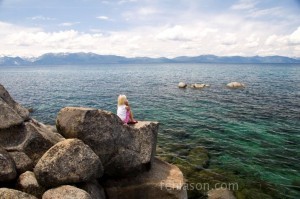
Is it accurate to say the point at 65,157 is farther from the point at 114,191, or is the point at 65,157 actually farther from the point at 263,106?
the point at 263,106

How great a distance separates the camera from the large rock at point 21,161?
13.8 metres

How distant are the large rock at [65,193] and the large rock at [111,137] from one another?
11.0 feet

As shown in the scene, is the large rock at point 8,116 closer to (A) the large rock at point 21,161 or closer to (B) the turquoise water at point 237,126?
(A) the large rock at point 21,161

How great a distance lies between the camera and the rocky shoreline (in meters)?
12.9

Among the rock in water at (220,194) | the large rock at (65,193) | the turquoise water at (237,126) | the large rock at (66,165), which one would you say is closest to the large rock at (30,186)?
the large rock at (66,165)

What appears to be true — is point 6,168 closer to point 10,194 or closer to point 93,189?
point 10,194

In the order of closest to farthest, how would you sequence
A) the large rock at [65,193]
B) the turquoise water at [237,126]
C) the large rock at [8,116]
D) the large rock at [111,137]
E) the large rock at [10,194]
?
the large rock at [10,194], the large rock at [65,193], the large rock at [8,116], the large rock at [111,137], the turquoise water at [237,126]

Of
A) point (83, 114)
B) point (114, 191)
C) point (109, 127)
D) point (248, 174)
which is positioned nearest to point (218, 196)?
point (248, 174)

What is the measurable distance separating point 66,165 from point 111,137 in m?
3.48

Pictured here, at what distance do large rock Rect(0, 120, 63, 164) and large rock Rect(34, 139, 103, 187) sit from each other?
178 centimetres

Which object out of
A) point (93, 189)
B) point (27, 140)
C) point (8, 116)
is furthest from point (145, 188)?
point (8, 116)

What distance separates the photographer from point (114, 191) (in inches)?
624

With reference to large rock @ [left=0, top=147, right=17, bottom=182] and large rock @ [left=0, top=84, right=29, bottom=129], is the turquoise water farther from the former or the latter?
large rock @ [left=0, top=147, right=17, bottom=182]

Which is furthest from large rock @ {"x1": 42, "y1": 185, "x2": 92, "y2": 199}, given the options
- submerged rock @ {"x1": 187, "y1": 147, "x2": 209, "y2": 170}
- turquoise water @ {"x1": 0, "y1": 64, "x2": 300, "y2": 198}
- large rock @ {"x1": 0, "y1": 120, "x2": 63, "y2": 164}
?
turquoise water @ {"x1": 0, "y1": 64, "x2": 300, "y2": 198}
